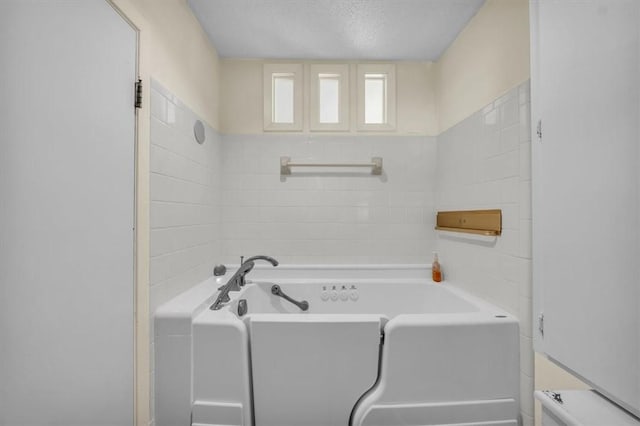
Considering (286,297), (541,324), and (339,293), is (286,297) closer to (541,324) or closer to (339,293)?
(339,293)

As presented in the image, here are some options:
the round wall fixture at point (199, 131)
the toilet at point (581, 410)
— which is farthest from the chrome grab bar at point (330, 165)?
the toilet at point (581, 410)

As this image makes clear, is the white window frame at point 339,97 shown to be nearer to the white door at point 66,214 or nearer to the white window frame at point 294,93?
the white window frame at point 294,93

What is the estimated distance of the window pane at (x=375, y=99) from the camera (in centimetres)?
248

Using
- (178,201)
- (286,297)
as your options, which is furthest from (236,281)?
(178,201)

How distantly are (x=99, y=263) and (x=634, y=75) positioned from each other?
1635mm

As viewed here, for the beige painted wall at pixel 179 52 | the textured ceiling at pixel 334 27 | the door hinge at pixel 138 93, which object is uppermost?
the textured ceiling at pixel 334 27

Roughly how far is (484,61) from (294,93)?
1.34 meters

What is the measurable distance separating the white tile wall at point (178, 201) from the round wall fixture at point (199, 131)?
0.11ft

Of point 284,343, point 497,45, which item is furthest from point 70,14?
point 497,45

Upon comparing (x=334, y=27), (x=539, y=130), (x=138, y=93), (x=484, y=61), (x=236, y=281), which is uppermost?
(x=334, y=27)

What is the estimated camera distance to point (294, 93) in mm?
2383

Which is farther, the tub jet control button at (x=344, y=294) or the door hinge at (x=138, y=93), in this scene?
the tub jet control button at (x=344, y=294)

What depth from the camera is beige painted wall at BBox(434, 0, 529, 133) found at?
148cm

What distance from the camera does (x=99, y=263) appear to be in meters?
1.08
